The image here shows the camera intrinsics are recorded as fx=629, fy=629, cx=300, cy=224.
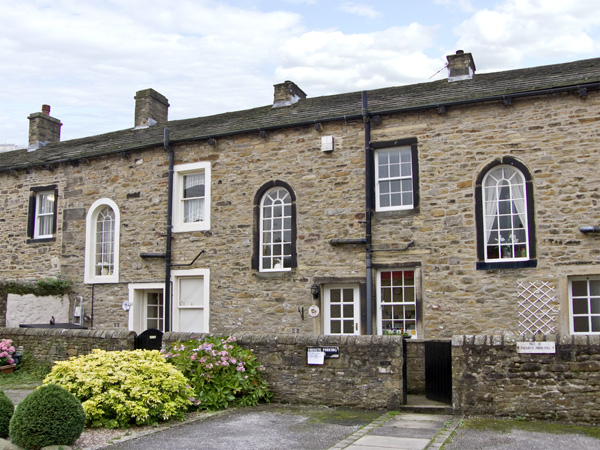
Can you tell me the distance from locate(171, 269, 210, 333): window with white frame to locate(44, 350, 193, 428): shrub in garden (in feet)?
19.6

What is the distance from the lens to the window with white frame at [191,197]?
15945 millimetres

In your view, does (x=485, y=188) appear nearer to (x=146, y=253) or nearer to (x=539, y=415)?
(x=539, y=415)

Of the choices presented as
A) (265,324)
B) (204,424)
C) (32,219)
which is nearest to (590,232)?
(265,324)

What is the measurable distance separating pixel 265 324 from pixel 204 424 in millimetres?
5807

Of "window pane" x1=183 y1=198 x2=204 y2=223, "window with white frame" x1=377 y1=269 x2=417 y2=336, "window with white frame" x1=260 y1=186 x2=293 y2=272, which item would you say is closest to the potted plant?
"window pane" x1=183 y1=198 x2=204 y2=223

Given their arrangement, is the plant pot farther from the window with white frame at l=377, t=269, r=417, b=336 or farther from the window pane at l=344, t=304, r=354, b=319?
the window with white frame at l=377, t=269, r=417, b=336

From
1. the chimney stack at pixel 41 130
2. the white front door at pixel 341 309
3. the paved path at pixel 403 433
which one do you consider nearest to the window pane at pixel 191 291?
the white front door at pixel 341 309

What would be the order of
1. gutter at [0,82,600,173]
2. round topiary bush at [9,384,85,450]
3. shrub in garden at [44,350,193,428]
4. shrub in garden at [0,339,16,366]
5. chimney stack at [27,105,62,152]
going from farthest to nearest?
chimney stack at [27,105,62,152] → shrub in garden at [0,339,16,366] → gutter at [0,82,600,173] → shrub in garden at [44,350,193,428] → round topiary bush at [9,384,85,450]

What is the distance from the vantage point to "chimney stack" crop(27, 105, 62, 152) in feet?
71.4

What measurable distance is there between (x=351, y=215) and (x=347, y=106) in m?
2.87

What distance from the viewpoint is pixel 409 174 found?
552 inches

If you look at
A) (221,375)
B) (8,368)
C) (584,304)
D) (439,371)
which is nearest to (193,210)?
(8,368)

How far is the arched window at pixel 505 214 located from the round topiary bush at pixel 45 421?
8580 millimetres

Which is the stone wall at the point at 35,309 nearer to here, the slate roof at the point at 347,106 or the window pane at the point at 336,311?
the slate roof at the point at 347,106
